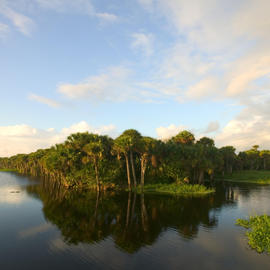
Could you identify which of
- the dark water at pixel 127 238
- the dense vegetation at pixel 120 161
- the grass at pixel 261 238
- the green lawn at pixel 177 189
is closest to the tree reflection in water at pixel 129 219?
the dark water at pixel 127 238

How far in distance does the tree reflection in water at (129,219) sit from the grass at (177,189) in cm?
974

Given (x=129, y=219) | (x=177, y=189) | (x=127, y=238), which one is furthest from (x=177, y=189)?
(x=127, y=238)

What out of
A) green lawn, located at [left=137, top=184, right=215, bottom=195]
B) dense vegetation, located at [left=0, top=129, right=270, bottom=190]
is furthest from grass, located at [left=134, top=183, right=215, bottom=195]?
dense vegetation, located at [left=0, top=129, right=270, bottom=190]

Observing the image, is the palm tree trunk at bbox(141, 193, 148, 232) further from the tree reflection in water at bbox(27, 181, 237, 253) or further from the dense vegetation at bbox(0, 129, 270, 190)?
the dense vegetation at bbox(0, 129, 270, 190)

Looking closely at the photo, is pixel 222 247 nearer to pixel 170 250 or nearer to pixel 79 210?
pixel 170 250

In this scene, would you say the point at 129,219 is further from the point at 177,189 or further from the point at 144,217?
the point at 177,189

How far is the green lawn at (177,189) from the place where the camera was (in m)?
46.8

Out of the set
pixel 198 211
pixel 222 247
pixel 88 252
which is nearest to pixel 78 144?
pixel 198 211

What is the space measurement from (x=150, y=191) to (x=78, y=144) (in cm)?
2238

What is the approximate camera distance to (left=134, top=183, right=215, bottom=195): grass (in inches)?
1845

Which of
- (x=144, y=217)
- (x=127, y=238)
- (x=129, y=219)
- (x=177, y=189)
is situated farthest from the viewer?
(x=177, y=189)

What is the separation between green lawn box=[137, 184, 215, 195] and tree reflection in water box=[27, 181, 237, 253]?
9.72 metres

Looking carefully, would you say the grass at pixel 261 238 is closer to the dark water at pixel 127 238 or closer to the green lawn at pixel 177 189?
the dark water at pixel 127 238

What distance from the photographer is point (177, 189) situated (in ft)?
160
